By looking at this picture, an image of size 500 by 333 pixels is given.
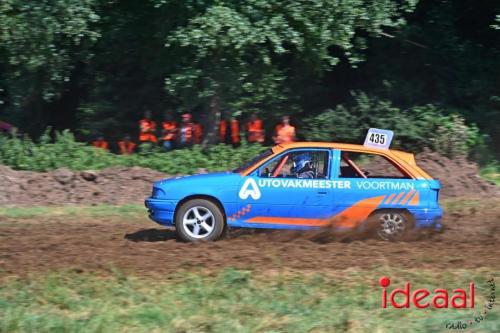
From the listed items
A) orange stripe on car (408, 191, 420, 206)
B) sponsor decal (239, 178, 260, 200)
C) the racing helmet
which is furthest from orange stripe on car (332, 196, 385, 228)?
sponsor decal (239, 178, 260, 200)

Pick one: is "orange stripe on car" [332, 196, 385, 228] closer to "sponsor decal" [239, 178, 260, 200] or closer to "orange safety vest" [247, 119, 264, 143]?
"sponsor decal" [239, 178, 260, 200]

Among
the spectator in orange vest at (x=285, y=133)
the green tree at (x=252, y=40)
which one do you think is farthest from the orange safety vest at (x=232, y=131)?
the spectator in orange vest at (x=285, y=133)

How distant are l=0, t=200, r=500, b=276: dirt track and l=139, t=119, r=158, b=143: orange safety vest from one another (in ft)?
27.2

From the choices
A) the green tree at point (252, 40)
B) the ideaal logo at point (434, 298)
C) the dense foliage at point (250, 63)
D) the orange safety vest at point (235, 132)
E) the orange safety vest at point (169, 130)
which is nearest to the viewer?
the ideaal logo at point (434, 298)

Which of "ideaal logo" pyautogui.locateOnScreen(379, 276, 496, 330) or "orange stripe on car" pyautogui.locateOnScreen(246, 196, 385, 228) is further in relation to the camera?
"orange stripe on car" pyautogui.locateOnScreen(246, 196, 385, 228)

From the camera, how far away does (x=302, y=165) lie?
1113 centimetres

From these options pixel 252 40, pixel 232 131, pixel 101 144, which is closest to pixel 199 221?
pixel 252 40

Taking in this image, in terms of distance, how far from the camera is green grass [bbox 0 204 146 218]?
1416cm

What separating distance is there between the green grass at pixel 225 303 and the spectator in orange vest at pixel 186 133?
1163cm

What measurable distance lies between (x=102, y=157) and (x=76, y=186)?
2280mm

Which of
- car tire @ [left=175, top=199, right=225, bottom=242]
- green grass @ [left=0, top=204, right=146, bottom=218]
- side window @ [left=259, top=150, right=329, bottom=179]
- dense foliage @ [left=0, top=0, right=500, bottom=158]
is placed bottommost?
green grass @ [left=0, top=204, right=146, bottom=218]

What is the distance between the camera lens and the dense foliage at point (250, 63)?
18.4m

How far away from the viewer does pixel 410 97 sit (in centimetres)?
2144

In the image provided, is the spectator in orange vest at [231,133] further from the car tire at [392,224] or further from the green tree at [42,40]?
the car tire at [392,224]
